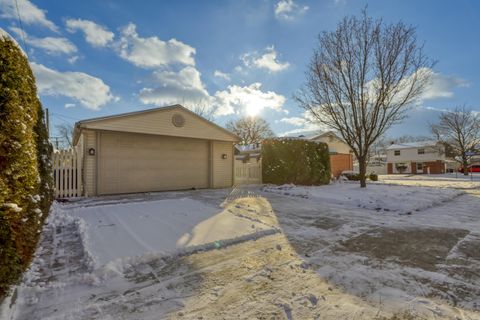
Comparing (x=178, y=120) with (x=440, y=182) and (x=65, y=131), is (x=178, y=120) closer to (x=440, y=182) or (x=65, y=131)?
(x=440, y=182)

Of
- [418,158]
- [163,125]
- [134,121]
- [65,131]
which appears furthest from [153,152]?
[418,158]

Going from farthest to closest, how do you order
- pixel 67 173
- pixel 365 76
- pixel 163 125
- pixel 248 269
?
pixel 365 76 < pixel 163 125 < pixel 67 173 < pixel 248 269

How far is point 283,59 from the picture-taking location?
407 inches

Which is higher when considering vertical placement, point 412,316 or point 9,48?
point 9,48

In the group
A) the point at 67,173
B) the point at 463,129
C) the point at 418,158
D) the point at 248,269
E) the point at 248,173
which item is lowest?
the point at 248,269

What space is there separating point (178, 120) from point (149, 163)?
217 cm

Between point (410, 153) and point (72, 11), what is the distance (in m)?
42.9

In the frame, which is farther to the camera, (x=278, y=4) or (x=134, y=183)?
(x=134, y=183)

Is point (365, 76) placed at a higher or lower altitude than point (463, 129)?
lower

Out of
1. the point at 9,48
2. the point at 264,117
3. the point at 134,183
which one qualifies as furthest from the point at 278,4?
the point at 264,117

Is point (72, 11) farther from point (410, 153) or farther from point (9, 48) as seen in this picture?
point (410, 153)

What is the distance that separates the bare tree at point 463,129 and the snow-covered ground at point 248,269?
31.1 metres

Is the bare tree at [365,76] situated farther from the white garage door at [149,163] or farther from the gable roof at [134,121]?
the white garage door at [149,163]

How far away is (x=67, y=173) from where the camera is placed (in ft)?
25.8
